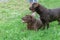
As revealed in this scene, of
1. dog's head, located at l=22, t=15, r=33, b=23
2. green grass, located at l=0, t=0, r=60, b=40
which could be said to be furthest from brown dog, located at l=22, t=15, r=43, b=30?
green grass, located at l=0, t=0, r=60, b=40

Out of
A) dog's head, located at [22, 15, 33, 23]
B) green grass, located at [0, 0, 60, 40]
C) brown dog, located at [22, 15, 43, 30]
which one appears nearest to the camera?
green grass, located at [0, 0, 60, 40]

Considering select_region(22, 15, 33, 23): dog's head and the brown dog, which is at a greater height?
select_region(22, 15, 33, 23): dog's head

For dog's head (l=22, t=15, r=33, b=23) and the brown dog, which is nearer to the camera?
dog's head (l=22, t=15, r=33, b=23)

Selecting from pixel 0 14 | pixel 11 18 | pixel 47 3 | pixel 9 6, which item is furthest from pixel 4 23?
pixel 47 3

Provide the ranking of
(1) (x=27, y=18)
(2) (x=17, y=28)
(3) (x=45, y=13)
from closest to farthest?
Answer: (1) (x=27, y=18) → (3) (x=45, y=13) → (2) (x=17, y=28)

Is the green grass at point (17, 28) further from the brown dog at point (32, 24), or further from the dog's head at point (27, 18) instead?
the dog's head at point (27, 18)

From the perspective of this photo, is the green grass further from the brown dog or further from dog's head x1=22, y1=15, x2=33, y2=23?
dog's head x1=22, y1=15, x2=33, y2=23

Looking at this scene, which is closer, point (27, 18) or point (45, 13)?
point (27, 18)

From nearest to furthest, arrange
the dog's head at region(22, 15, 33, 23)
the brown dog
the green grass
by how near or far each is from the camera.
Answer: the green grass, the dog's head at region(22, 15, 33, 23), the brown dog

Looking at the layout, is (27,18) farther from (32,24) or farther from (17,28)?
(17,28)

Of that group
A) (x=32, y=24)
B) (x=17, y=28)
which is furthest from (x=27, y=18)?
(x=17, y=28)

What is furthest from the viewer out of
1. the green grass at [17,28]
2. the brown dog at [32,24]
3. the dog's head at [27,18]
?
the brown dog at [32,24]

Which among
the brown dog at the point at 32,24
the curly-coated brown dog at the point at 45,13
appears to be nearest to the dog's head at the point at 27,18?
the brown dog at the point at 32,24

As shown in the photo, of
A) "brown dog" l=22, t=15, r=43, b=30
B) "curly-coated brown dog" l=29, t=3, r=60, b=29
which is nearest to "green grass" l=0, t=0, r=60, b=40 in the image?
"brown dog" l=22, t=15, r=43, b=30
